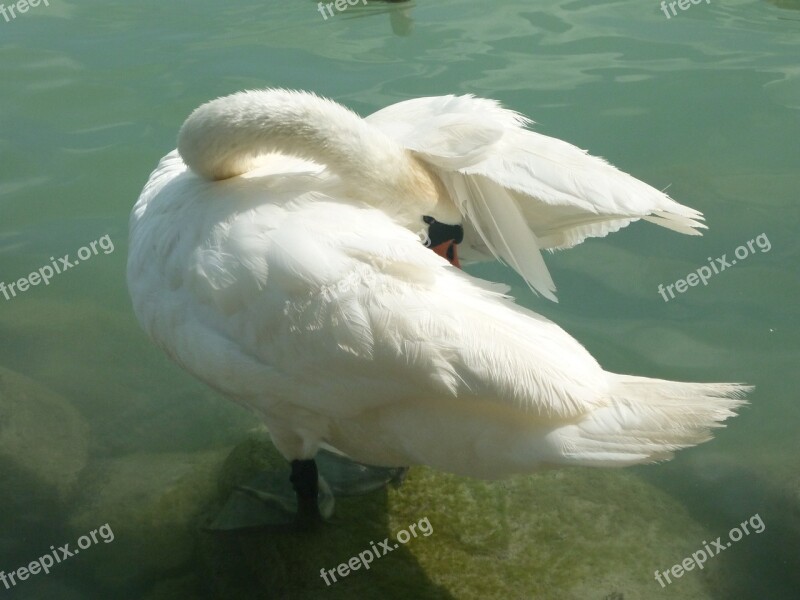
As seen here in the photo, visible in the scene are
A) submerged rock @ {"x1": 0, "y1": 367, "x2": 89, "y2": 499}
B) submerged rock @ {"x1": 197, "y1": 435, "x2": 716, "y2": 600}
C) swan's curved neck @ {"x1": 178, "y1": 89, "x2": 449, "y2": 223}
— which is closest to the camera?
swan's curved neck @ {"x1": 178, "y1": 89, "x2": 449, "y2": 223}

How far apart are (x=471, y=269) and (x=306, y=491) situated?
81.7 inches

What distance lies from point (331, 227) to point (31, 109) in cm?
490

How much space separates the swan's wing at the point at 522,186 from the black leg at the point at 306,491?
4.07ft

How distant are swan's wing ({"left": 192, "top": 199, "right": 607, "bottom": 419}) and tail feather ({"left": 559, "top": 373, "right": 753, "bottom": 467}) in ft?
0.24

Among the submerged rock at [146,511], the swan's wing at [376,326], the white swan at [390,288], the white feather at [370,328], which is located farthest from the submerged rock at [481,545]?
the swan's wing at [376,326]

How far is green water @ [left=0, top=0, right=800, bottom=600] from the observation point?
13.4 feet

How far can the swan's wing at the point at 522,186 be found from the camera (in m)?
3.48

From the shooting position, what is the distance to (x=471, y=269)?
18.7ft

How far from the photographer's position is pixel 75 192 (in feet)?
21.1

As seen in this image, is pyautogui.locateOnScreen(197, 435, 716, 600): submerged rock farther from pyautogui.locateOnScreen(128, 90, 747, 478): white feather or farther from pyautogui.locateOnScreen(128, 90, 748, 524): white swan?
pyautogui.locateOnScreen(128, 90, 747, 478): white feather

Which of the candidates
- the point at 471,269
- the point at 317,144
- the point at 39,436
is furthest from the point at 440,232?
the point at 39,436

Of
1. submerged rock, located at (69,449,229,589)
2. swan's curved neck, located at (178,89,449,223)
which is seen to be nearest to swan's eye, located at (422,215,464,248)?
swan's curved neck, located at (178,89,449,223)

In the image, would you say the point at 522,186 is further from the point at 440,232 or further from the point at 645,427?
the point at 645,427

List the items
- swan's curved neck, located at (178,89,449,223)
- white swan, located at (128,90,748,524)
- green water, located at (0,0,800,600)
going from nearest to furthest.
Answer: white swan, located at (128,90,748,524) < swan's curved neck, located at (178,89,449,223) < green water, located at (0,0,800,600)
